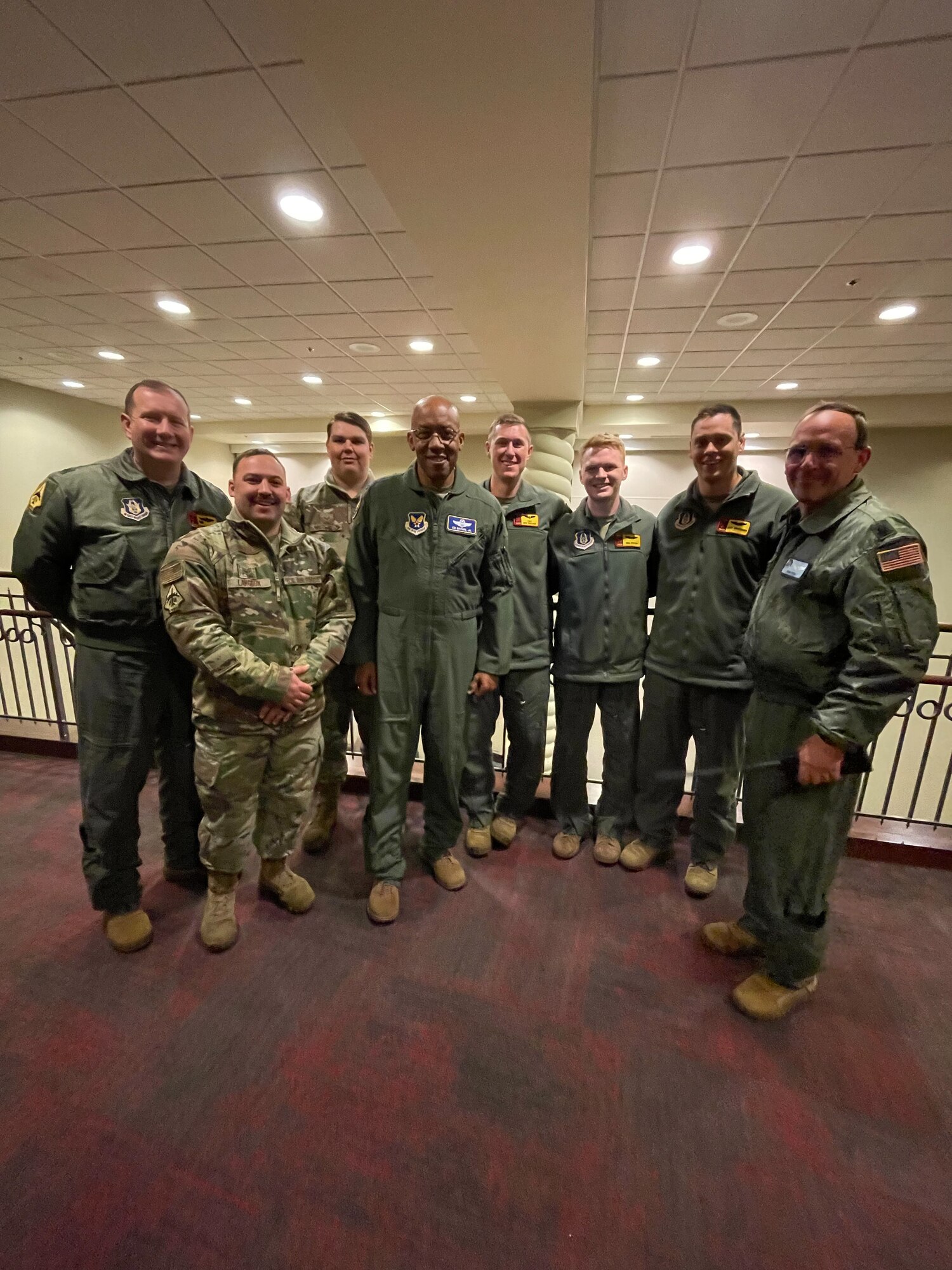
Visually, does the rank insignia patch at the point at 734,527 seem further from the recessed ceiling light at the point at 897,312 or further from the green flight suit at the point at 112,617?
the recessed ceiling light at the point at 897,312

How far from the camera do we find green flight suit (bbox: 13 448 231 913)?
170 cm

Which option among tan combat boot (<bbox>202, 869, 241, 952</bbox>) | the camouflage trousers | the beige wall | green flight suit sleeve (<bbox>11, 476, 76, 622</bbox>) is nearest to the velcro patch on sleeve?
green flight suit sleeve (<bbox>11, 476, 76, 622</bbox>)

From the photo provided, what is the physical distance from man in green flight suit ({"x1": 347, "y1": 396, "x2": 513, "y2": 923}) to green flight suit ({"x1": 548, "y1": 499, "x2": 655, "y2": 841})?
0.37 metres

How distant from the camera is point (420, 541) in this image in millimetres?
1906

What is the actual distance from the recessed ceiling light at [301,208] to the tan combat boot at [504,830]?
372 centimetres

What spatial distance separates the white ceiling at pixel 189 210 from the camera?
2033 mm

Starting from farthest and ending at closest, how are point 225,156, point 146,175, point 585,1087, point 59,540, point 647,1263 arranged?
point 146,175 < point 225,156 < point 59,540 < point 585,1087 < point 647,1263

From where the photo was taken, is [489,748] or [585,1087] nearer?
[585,1087]

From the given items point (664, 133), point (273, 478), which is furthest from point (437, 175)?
point (273, 478)

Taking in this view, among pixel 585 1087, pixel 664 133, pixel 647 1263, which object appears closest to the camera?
pixel 647 1263

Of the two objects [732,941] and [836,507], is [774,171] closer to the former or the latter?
[836,507]

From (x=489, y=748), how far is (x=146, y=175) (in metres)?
3.68

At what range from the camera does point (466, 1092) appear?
140 centimetres

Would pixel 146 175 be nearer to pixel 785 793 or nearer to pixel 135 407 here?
pixel 135 407
